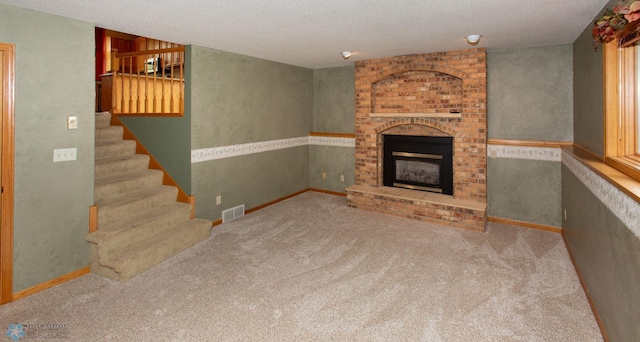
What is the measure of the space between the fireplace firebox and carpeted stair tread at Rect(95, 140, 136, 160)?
3807 mm

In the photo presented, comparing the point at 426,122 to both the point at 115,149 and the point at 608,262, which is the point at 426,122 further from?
the point at 115,149

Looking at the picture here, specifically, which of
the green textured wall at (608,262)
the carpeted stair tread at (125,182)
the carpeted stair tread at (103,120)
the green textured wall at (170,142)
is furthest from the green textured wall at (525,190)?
the carpeted stair tread at (103,120)

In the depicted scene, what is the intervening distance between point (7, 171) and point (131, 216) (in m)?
1.26

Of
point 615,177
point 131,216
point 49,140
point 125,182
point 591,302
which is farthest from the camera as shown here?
point 125,182

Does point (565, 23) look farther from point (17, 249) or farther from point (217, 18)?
point (17, 249)

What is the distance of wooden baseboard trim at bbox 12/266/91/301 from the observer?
2846 millimetres

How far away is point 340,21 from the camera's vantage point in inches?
127

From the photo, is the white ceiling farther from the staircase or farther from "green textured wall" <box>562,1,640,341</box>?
Answer: the staircase

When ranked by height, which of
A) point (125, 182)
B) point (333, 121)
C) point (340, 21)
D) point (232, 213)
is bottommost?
point (232, 213)

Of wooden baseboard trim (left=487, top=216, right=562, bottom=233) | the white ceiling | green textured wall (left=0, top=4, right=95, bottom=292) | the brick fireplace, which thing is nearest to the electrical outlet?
green textured wall (left=0, top=4, right=95, bottom=292)

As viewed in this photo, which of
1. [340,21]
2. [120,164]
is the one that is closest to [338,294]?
[340,21]

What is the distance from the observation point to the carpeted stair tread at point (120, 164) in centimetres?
418

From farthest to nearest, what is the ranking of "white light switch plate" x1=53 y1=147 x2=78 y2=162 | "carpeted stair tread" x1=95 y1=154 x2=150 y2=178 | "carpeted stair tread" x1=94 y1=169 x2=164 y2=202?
1. "carpeted stair tread" x1=95 y1=154 x2=150 y2=178
2. "carpeted stair tread" x1=94 y1=169 x2=164 y2=202
3. "white light switch plate" x1=53 y1=147 x2=78 y2=162

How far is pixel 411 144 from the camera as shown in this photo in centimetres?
543
